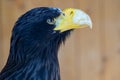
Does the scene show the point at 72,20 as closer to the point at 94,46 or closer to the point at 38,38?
the point at 38,38

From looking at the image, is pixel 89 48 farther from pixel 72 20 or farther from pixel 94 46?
pixel 72 20

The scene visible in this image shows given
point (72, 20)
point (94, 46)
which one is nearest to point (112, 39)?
point (94, 46)

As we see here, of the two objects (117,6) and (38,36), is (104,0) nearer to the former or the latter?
(117,6)

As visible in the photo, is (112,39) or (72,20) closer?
(72,20)

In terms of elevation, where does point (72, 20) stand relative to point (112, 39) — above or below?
above

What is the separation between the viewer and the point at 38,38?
1.72 meters

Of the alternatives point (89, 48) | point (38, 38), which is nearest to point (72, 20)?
point (38, 38)

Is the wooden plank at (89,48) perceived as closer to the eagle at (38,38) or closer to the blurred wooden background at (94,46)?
the blurred wooden background at (94,46)

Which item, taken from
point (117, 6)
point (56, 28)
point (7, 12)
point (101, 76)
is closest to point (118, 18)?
point (117, 6)

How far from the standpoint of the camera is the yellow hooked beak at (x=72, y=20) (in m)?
1.69

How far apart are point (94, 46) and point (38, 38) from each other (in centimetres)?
136

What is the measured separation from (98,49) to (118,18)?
0.82 feet

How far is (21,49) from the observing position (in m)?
1.71

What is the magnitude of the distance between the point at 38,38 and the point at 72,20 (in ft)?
0.48
